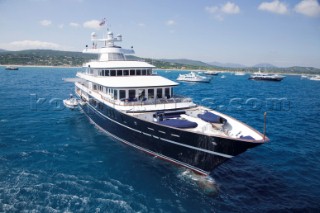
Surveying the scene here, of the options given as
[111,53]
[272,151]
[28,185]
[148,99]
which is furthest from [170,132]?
[111,53]

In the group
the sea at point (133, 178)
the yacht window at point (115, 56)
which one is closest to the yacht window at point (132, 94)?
the sea at point (133, 178)

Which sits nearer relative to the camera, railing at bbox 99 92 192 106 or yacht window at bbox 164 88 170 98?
railing at bbox 99 92 192 106

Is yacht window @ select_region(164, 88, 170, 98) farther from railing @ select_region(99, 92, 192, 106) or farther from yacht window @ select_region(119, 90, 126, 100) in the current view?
yacht window @ select_region(119, 90, 126, 100)

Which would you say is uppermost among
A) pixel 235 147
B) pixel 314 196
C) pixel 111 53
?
pixel 111 53

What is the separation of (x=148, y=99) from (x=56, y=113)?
769 inches

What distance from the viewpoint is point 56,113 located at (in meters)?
35.8

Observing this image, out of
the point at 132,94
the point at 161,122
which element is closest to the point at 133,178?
the point at 161,122

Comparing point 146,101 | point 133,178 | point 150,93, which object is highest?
point 150,93

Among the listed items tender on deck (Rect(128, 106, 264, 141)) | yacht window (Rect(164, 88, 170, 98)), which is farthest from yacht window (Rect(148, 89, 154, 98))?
tender on deck (Rect(128, 106, 264, 141))

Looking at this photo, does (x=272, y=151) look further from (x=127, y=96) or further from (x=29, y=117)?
(x=29, y=117)

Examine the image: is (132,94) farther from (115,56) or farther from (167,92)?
(115,56)

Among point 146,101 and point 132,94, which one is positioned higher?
point 132,94

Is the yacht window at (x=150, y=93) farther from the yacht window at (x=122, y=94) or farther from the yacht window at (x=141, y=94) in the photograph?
the yacht window at (x=122, y=94)

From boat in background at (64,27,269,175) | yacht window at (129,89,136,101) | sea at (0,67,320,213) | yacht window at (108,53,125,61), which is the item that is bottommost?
sea at (0,67,320,213)
